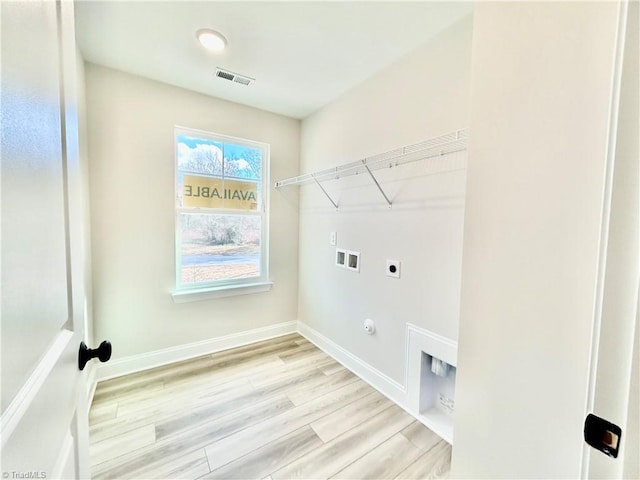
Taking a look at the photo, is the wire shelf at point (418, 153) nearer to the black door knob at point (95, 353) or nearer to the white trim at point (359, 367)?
the white trim at point (359, 367)

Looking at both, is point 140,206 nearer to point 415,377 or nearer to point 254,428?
point 254,428

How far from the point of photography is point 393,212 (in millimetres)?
1964

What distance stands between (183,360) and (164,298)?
0.63 m

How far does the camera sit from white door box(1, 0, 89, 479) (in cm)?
37

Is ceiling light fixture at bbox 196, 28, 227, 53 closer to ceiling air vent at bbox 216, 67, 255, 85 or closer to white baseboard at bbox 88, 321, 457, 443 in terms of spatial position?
ceiling air vent at bbox 216, 67, 255, 85

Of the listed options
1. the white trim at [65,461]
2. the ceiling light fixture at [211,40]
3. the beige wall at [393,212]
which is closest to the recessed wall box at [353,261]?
the beige wall at [393,212]

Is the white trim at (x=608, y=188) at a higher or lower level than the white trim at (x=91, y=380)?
higher

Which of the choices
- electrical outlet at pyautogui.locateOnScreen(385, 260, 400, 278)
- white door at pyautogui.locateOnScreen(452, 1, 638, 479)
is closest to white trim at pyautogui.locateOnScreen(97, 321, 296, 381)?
electrical outlet at pyautogui.locateOnScreen(385, 260, 400, 278)

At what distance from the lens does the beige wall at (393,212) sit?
1.60m

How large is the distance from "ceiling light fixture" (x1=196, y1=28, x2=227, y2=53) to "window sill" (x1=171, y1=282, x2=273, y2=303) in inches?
78.7

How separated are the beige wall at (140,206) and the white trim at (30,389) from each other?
190 centimetres

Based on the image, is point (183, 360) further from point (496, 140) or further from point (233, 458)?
point (496, 140)

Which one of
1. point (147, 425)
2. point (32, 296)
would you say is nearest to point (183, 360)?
point (147, 425)

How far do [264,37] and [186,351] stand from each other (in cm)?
269
